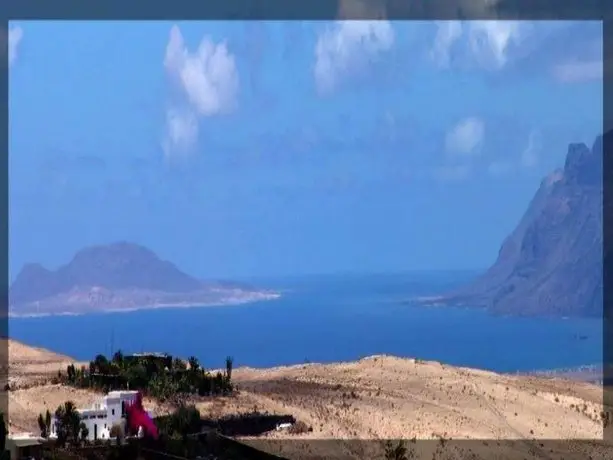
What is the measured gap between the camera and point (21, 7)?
12844mm

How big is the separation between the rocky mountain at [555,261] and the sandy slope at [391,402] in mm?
5975

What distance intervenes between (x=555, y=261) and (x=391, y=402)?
962 centimetres

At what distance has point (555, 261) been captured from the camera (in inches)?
840

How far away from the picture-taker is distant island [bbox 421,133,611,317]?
66.5 ft

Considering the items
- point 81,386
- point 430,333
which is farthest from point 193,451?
point 430,333

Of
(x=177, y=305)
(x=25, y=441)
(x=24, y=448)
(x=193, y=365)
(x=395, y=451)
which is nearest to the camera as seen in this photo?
(x=24, y=448)

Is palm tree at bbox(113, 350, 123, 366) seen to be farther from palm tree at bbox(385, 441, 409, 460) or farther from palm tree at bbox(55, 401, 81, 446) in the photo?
palm tree at bbox(385, 441, 409, 460)

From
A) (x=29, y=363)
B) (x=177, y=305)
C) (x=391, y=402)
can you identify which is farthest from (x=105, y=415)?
(x=177, y=305)

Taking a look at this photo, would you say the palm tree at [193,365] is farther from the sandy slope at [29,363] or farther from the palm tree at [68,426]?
the palm tree at [68,426]

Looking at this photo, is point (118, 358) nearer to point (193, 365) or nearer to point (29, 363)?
point (193, 365)

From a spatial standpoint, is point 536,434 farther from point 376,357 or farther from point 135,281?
point 135,281

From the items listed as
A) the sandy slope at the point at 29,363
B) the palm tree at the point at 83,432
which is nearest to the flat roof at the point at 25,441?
the palm tree at the point at 83,432

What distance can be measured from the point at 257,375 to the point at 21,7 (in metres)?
4.84

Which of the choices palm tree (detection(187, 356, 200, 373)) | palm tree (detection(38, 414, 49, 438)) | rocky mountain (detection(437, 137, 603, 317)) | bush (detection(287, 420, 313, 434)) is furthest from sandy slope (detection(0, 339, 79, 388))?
rocky mountain (detection(437, 137, 603, 317))
